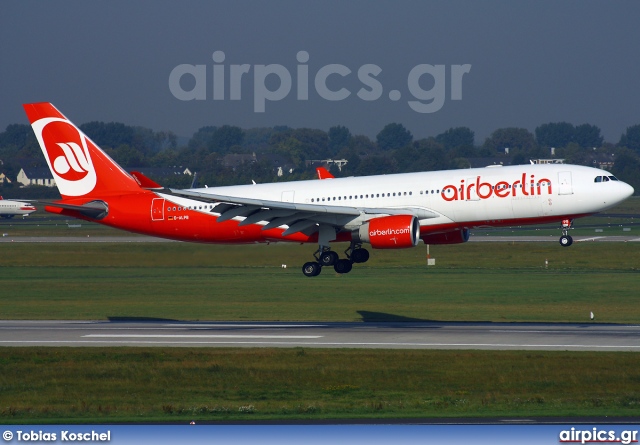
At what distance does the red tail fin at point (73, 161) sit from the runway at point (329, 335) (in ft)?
26.6

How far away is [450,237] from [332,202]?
693 cm

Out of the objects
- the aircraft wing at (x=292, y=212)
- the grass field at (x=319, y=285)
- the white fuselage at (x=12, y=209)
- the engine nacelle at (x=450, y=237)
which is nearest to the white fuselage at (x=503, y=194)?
the aircraft wing at (x=292, y=212)

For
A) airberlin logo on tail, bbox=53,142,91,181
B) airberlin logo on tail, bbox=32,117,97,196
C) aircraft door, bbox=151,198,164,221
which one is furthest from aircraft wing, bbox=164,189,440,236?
airberlin logo on tail, bbox=53,142,91,181

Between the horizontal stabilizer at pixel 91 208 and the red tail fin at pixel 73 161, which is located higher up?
the red tail fin at pixel 73 161

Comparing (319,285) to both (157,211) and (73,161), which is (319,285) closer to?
(157,211)

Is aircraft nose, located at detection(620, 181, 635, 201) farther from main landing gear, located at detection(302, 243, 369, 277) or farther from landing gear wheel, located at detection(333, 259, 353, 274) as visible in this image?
landing gear wheel, located at detection(333, 259, 353, 274)

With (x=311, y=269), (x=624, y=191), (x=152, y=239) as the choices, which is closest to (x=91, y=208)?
(x=311, y=269)

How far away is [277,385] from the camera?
39.8m

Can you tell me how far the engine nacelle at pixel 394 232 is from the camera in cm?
5141

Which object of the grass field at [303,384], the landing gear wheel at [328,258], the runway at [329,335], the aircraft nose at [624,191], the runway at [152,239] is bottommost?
the grass field at [303,384]

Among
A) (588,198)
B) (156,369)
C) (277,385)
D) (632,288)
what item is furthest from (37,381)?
(632,288)

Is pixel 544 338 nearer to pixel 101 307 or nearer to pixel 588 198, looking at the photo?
pixel 588 198

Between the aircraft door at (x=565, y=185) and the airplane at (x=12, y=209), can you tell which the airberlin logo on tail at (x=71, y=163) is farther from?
the airplane at (x=12, y=209)

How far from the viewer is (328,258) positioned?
55781 mm
